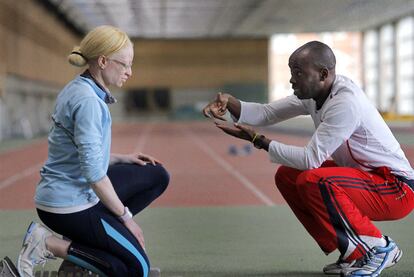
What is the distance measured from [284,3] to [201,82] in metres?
14.0

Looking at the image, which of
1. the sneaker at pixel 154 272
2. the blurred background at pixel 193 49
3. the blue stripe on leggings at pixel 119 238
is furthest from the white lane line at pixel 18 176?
the blurred background at pixel 193 49

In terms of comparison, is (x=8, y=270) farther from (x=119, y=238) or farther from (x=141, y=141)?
(x=141, y=141)

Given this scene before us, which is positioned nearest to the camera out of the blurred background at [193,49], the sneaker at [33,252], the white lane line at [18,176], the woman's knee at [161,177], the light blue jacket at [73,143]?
the light blue jacket at [73,143]

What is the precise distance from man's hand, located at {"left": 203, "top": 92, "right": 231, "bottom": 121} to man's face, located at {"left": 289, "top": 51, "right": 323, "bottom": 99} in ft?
1.93

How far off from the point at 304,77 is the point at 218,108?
72 cm

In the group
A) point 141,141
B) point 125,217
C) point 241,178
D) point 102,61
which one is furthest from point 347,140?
point 141,141

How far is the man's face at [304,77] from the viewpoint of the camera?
354 centimetres

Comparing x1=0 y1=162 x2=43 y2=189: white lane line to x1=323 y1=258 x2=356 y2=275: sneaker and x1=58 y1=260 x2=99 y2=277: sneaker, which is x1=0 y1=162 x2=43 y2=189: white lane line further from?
x1=323 y1=258 x2=356 y2=275: sneaker

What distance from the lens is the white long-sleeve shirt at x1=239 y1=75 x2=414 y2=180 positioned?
3.49m

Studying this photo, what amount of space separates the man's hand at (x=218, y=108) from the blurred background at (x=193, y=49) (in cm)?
1818

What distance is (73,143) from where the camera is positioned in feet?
10.7

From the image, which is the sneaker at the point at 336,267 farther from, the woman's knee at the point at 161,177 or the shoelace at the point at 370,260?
the woman's knee at the point at 161,177

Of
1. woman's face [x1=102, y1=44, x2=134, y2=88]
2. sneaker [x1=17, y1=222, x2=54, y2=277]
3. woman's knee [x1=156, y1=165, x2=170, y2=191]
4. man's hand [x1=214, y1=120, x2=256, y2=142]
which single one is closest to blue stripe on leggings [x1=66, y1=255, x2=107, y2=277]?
sneaker [x1=17, y1=222, x2=54, y2=277]

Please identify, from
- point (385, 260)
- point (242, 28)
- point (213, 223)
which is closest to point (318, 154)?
point (385, 260)
